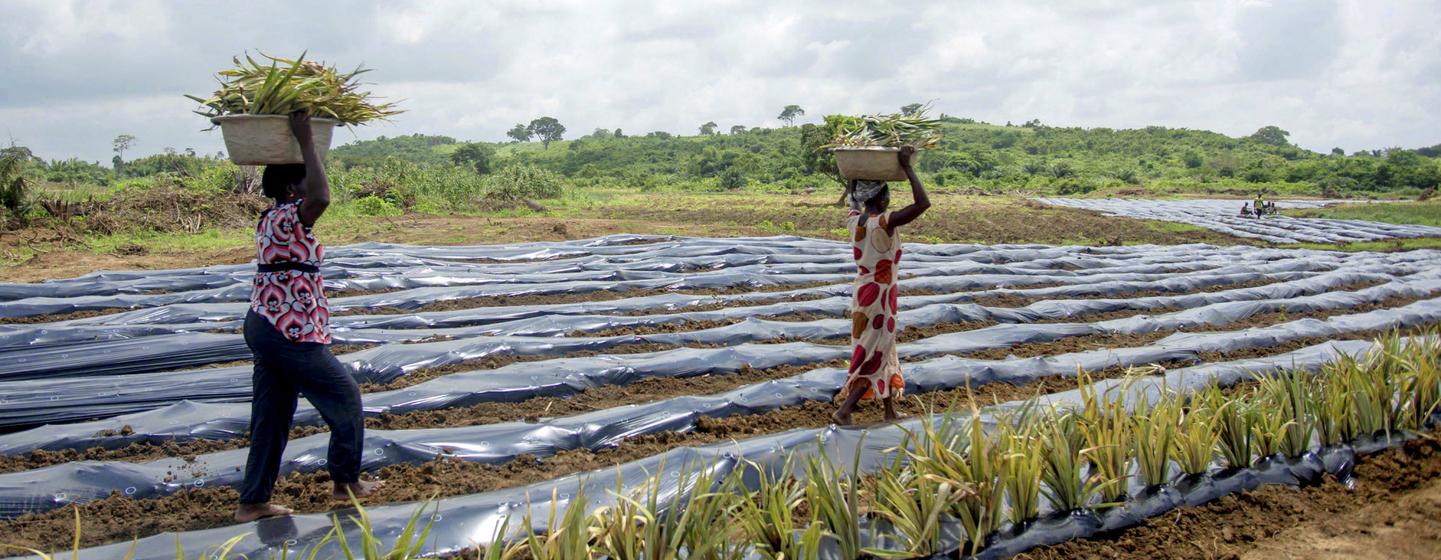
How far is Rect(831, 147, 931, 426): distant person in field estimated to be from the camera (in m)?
4.25

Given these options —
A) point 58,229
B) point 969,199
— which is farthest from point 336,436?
point 969,199

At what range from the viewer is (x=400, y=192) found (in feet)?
65.5

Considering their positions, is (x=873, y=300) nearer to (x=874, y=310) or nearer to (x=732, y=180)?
(x=874, y=310)

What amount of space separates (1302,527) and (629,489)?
2.56 meters

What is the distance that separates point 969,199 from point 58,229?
2260 cm

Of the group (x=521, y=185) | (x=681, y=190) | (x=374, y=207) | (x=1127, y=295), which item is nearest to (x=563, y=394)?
(x=1127, y=295)

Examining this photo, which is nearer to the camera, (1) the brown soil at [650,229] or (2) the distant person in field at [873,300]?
(2) the distant person in field at [873,300]

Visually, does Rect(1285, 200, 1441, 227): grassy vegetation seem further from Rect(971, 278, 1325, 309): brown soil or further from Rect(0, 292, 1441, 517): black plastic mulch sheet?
Rect(0, 292, 1441, 517): black plastic mulch sheet

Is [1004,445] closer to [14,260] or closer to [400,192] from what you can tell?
[14,260]

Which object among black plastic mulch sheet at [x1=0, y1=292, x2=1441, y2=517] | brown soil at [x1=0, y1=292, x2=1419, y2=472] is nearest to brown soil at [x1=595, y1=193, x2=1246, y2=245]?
brown soil at [x1=0, y1=292, x2=1419, y2=472]

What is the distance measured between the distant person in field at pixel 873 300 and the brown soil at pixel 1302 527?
4.46 feet

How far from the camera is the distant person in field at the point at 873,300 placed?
4.25 meters

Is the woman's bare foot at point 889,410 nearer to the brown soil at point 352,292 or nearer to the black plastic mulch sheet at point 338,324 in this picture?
the black plastic mulch sheet at point 338,324

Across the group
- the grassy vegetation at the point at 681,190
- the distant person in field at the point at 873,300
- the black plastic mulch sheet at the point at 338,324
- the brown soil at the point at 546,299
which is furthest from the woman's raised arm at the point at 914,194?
the brown soil at the point at 546,299
